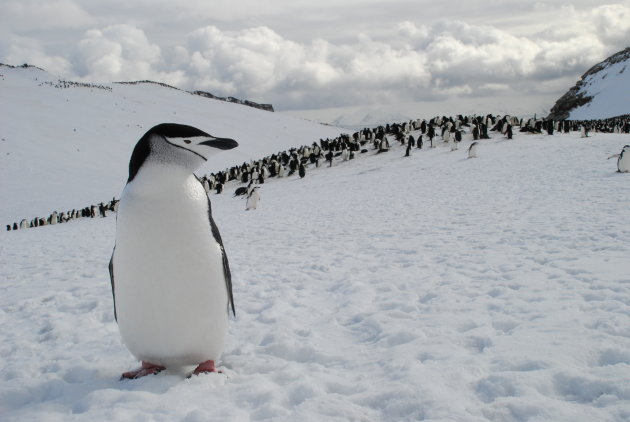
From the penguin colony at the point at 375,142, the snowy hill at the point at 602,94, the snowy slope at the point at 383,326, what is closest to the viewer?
the snowy slope at the point at 383,326

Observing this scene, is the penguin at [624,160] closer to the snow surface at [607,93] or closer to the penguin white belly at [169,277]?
the penguin white belly at [169,277]

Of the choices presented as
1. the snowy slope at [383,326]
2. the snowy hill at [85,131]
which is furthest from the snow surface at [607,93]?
the snowy slope at [383,326]

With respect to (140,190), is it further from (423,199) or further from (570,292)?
(423,199)

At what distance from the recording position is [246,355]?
147 inches

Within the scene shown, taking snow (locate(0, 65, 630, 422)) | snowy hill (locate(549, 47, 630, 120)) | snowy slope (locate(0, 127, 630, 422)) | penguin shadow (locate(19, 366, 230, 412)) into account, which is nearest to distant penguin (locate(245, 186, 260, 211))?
snow (locate(0, 65, 630, 422))

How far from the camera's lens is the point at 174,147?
118 inches

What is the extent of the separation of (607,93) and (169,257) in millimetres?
89471

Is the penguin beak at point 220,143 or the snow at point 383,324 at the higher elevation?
the penguin beak at point 220,143

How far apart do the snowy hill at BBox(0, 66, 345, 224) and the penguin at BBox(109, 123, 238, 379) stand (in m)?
23.8

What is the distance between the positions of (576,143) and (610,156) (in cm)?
442

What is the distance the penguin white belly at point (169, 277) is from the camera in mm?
2969

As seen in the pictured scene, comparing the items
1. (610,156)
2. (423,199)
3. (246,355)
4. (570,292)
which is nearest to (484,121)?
(610,156)

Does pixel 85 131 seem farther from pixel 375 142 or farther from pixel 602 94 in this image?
pixel 602 94

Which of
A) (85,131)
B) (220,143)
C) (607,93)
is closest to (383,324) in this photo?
(220,143)
